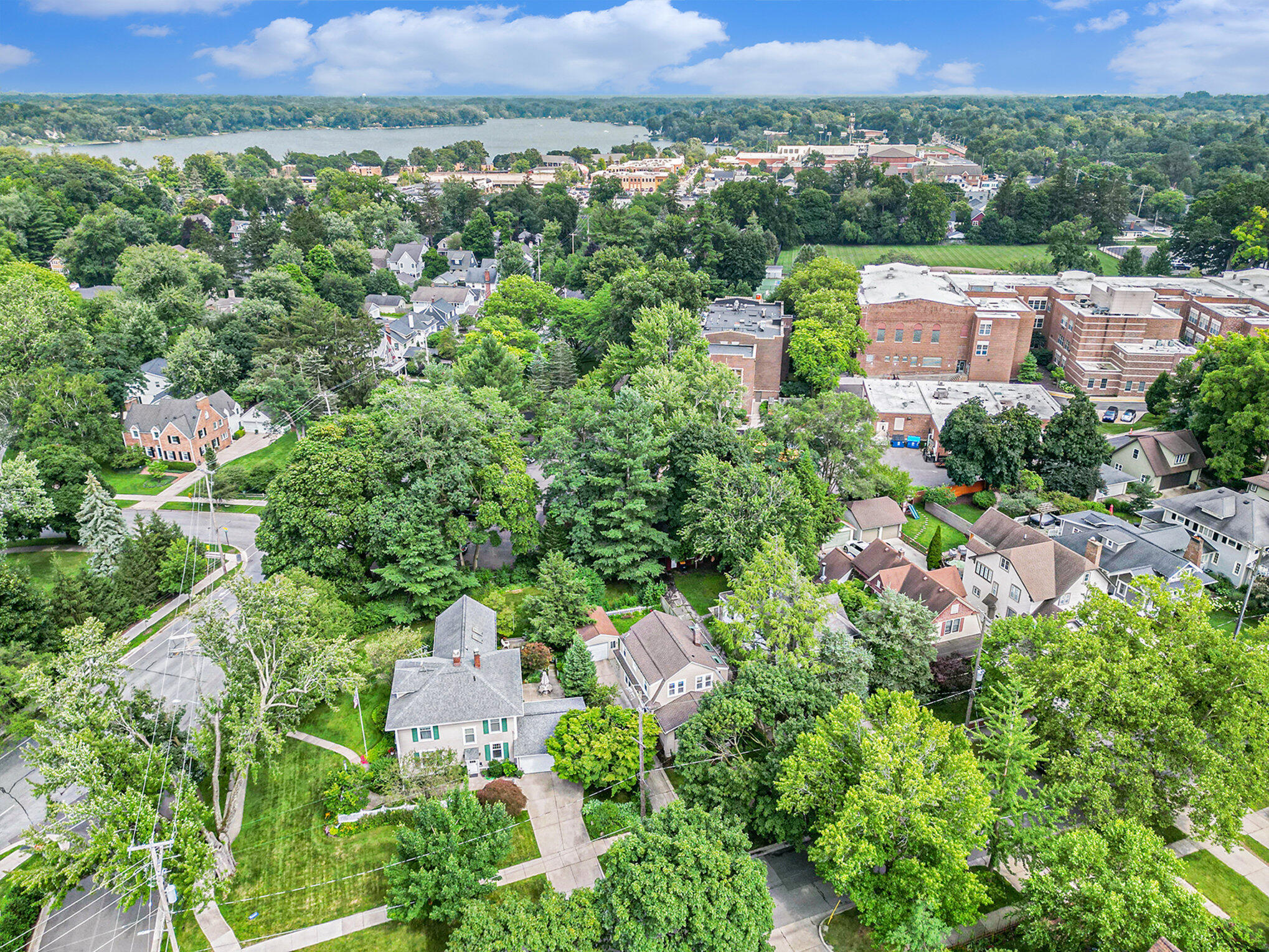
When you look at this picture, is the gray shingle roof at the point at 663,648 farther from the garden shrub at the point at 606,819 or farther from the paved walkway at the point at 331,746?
the paved walkway at the point at 331,746

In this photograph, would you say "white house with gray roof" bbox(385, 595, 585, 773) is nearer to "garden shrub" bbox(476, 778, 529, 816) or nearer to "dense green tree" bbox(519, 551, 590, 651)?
"garden shrub" bbox(476, 778, 529, 816)

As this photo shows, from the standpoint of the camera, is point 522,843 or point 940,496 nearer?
point 522,843

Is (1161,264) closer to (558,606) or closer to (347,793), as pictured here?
(558,606)

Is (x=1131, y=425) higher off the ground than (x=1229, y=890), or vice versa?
(x=1131, y=425)

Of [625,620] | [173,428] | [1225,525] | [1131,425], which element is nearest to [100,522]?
[173,428]

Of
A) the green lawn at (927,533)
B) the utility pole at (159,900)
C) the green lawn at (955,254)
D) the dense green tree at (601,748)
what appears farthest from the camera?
the green lawn at (955,254)

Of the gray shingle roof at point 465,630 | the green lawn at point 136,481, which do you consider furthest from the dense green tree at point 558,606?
the green lawn at point 136,481
